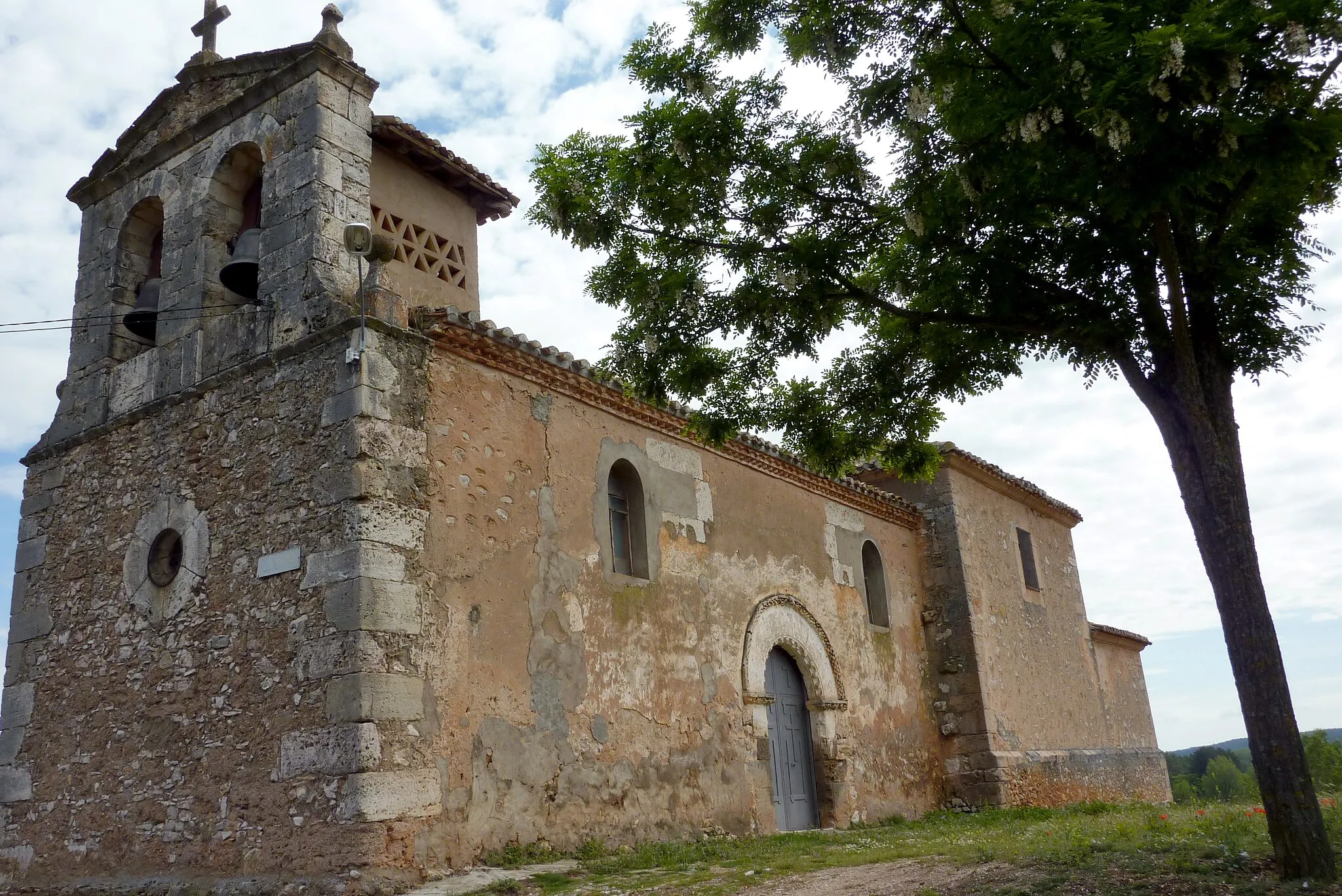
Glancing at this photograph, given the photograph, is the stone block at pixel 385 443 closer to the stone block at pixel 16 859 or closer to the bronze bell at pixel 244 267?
the bronze bell at pixel 244 267

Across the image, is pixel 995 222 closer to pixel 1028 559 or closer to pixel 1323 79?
pixel 1323 79

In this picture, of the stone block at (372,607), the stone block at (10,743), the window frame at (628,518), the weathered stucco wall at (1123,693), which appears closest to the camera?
the stone block at (372,607)

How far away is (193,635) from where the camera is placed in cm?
825

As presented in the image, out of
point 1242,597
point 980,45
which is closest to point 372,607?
point 980,45

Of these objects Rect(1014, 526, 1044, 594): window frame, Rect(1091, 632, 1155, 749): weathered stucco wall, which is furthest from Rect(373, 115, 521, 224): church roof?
Rect(1091, 632, 1155, 749): weathered stucco wall

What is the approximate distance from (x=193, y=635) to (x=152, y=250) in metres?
4.41

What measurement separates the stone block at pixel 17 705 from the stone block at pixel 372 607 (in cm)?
391

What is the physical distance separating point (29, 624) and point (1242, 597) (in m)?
9.82

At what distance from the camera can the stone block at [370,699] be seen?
279 inches

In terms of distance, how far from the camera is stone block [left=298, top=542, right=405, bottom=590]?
737 cm

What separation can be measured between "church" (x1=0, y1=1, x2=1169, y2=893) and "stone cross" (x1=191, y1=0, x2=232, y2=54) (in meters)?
0.02

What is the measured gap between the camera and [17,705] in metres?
9.39

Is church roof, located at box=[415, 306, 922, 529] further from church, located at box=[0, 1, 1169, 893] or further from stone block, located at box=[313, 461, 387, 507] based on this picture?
stone block, located at box=[313, 461, 387, 507]

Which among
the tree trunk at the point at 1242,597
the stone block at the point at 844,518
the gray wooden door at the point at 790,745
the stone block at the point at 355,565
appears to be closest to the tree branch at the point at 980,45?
the tree trunk at the point at 1242,597
